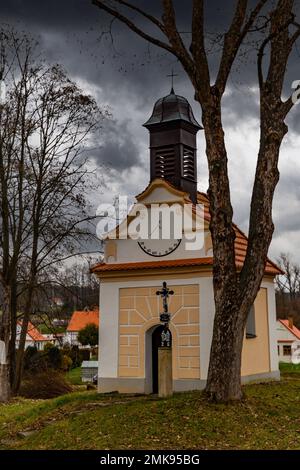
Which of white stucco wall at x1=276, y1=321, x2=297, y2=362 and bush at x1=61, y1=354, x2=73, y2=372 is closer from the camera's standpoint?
bush at x1=61, y1=354, x2=73, y2=372

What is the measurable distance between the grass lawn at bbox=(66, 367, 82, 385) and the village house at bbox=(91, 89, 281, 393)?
630 inches

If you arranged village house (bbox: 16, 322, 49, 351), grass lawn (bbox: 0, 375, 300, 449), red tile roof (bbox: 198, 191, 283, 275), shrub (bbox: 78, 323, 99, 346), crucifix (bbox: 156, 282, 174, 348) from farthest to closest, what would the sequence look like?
1. shrub (bbox: 78, 323, 99, 346)
2. village house (bbox: 16, 322, 49, 351)
3. red tile roof (bbox: 198, 191, 283, 275)
4. crucifix (bbox: 156, 282, 174, 348)
5. grass lawn (bbox: 0, 375, 300, 449)

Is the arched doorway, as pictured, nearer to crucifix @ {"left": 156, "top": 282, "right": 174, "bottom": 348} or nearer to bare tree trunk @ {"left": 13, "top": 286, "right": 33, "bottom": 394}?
crucifix @ {"left": 156, "top": 282, "right": 174, "bottom": 348}

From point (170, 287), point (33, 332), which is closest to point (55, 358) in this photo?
point (33, 332)

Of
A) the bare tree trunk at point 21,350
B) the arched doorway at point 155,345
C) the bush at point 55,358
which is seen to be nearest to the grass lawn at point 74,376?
the bush at point 55,358

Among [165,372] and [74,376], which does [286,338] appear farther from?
[165,372]

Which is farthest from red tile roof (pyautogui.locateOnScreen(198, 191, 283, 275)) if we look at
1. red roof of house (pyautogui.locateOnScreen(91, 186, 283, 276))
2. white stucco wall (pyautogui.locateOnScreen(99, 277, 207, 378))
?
white stucco wall (pyautogui.locateOnScreen(99, 277, 207, 378))

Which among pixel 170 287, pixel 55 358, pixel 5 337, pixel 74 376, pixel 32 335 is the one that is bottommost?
pixel 74 376

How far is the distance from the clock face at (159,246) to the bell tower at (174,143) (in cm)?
174

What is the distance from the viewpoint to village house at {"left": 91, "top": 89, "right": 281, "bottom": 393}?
15.1 meters

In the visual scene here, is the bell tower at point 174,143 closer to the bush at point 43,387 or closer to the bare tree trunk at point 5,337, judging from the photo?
the bare tree trunk at point 5,337

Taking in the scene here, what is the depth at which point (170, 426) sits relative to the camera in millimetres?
9781

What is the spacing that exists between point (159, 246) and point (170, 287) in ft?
4.03
